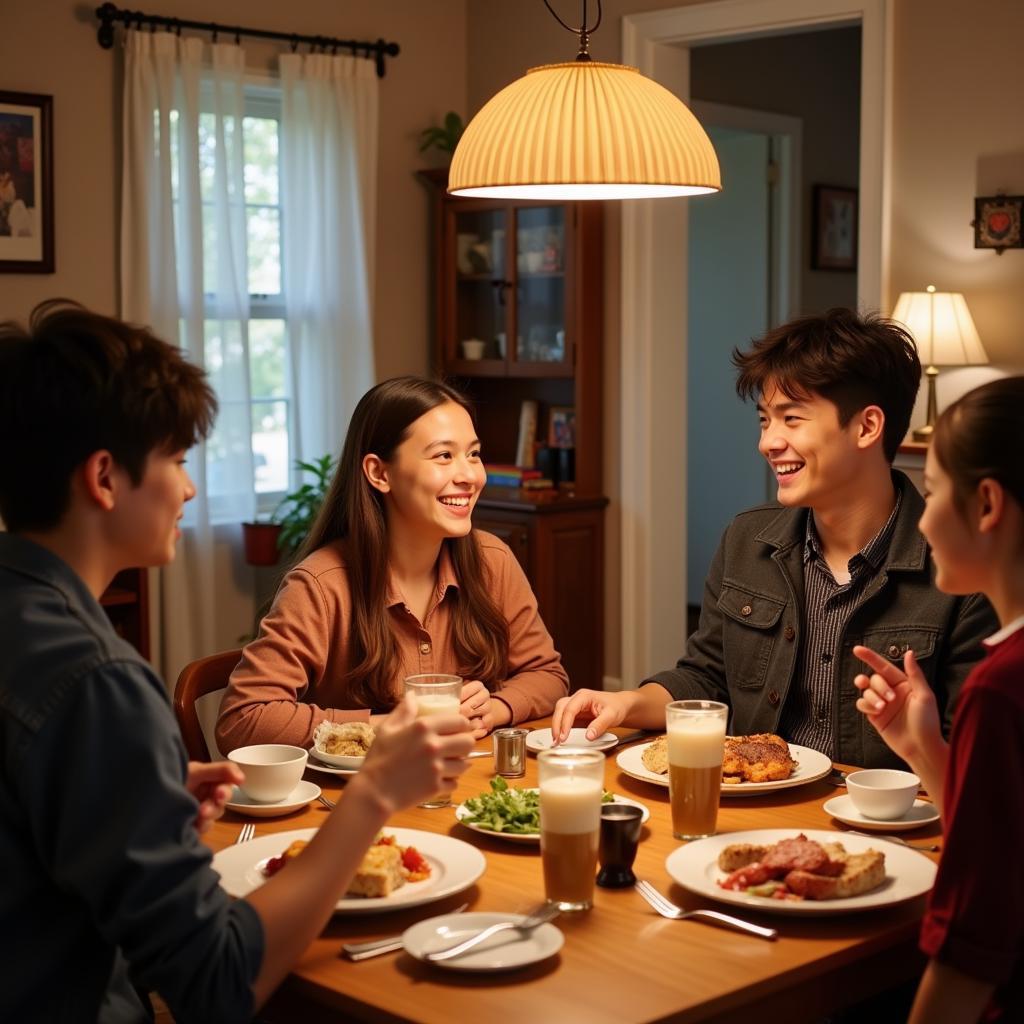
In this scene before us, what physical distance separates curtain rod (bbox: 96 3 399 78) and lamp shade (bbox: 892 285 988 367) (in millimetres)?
2280

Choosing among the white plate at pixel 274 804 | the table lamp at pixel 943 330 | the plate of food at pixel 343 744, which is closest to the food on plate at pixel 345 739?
the plate of food at pixel 343 744

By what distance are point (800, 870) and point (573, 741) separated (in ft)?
2.34

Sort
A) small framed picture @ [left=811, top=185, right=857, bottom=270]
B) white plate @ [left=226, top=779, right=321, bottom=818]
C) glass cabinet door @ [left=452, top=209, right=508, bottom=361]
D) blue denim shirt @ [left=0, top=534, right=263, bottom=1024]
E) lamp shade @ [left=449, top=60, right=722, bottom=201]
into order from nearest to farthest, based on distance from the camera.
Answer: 1. blue denim shirt @ [left=0, top=534, right=263, bottom=1024]
2. white plate @ [left=226, top=779, right=321, bottom=818]
3. lamp shade @ [left=449, top=60, right=722, bottom=201]
4. glass cabinet door @ [left=452, top=209, right=508, bottom=361]
5. small framed picture @ [left=811, top=185, right=857, bottom=270]

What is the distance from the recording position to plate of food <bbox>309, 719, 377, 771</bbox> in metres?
2.12

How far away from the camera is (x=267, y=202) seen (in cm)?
512

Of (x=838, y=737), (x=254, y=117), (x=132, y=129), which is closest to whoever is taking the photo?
(x=838, y=737)

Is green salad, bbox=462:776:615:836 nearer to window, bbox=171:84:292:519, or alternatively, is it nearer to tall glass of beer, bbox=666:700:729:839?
tall glass of beer, bbox=666:700:729:839

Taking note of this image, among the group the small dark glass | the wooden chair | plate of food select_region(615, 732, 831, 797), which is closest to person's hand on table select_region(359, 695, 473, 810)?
the small dark glass

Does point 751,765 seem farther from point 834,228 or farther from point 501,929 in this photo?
point 834,228

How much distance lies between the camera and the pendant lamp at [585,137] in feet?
6.77

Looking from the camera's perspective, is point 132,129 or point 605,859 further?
point 132,129

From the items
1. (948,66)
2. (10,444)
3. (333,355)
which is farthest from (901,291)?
(10,444)

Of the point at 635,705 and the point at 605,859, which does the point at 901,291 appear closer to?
the point at 635,705

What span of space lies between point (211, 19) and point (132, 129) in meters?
0.52
